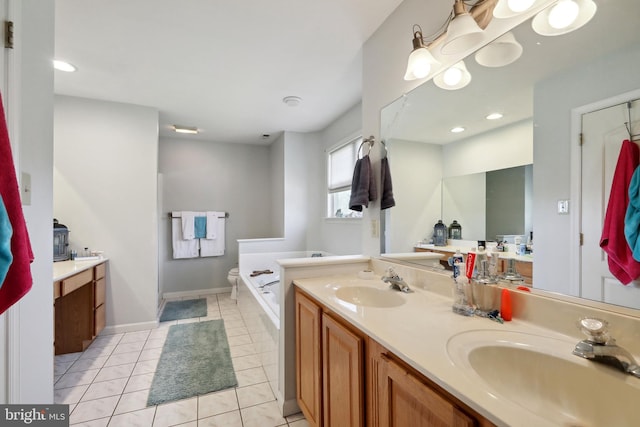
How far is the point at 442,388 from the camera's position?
0.69m

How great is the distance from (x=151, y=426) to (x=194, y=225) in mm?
3057

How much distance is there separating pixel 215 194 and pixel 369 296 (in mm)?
3693

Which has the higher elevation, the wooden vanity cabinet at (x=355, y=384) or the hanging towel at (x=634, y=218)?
the hanging towel at (x=634, y=218)

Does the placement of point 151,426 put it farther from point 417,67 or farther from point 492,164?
point 417,67

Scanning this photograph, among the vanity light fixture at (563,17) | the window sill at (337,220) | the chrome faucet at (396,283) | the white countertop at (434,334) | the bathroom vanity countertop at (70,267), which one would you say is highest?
the vanity light fixture at (563,17)

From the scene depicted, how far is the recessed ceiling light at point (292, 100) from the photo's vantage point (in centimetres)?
290

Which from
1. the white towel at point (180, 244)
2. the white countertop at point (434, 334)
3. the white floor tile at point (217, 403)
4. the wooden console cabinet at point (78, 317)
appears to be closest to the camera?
the white countertop at point (434, 334)

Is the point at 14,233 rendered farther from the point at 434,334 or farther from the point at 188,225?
the point at 188,225

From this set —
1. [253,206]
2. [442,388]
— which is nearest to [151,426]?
[442,388]

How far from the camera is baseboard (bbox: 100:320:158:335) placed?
9.75 ft

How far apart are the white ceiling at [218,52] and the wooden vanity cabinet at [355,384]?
68.4 inches

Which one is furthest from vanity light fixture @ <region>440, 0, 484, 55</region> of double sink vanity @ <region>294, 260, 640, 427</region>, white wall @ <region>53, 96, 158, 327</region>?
white wall @ <region>53, 96, 158, 327</region>

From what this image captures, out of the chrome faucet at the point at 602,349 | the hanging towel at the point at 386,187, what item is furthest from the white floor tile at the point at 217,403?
the chrome faucet at the point at 602,349

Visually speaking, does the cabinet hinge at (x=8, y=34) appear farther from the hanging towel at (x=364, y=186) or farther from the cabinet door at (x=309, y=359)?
the hanging towel at (x=364, y=186)
